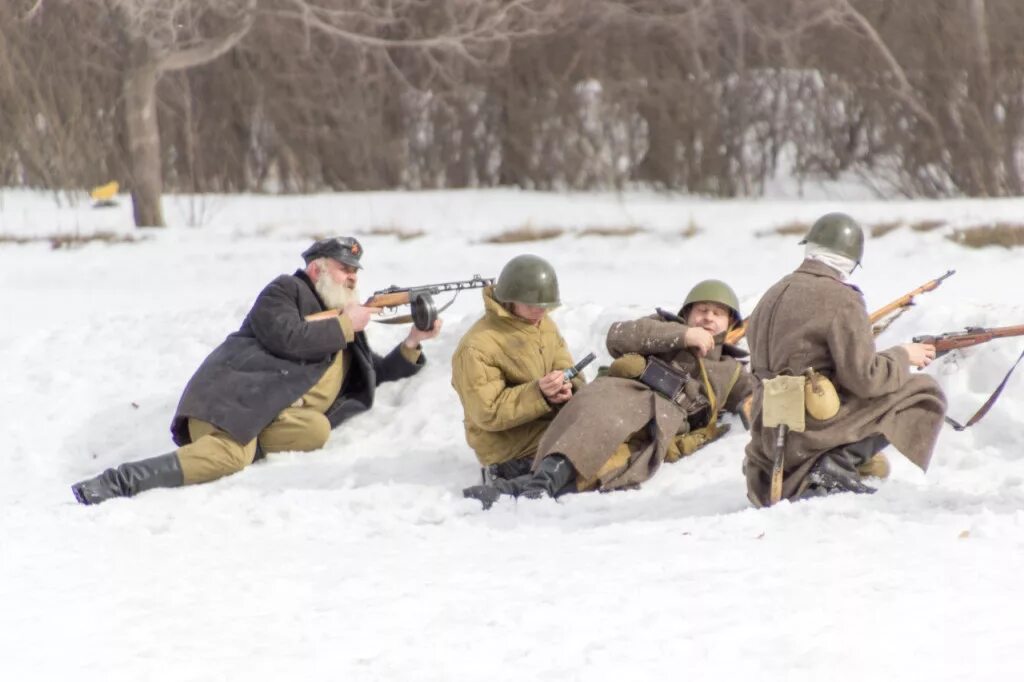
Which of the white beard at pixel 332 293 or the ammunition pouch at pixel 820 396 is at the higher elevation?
the white beard at pixel 332 293

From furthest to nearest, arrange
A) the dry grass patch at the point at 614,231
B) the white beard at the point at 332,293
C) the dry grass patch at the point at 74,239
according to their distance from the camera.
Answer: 1. the dry grass patch at the point at 74,239
2. the dry grass patch at the point at 614,231
3. the white beard at the point at 332,293

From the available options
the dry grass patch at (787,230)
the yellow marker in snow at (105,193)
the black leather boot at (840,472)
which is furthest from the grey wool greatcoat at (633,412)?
the yellow marker in snow at (105,193)

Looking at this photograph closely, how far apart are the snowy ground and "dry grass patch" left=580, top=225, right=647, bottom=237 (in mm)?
5401

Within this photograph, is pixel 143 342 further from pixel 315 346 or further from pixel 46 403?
pixel 315 346

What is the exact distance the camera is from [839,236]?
5.56m

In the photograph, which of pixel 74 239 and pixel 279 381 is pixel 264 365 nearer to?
pixel 279 381

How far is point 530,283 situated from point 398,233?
10414mm

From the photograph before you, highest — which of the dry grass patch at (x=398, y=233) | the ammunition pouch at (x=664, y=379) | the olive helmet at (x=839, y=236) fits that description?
the olive helmet at (x=839, y=236)

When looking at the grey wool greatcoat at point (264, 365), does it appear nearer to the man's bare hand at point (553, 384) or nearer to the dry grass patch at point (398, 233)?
the man's bare hand at point (553, 384)

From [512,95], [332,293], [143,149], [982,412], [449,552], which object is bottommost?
[449,552]

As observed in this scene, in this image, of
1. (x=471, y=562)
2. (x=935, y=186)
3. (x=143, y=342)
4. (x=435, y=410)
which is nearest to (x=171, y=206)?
(x=935, y=186)

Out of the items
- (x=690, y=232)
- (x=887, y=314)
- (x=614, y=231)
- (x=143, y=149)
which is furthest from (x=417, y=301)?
(x=143, y=149)

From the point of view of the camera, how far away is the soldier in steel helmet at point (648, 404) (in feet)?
20.8

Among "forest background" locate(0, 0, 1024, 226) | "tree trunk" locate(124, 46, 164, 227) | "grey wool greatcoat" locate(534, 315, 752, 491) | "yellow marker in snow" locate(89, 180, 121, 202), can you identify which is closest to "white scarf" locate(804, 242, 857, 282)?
"grey wool greatcoat" locate(534, 315, 752, 491)
